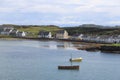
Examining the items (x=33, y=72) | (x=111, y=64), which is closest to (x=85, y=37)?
(x=111, y=64)

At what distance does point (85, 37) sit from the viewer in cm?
16325

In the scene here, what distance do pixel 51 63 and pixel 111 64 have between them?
11042 millimetres

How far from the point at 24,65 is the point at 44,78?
13.6 meters

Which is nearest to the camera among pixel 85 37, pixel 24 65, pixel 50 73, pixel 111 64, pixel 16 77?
pixel 16 77

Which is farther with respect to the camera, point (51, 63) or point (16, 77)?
point (51, 63)

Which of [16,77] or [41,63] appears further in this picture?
[41,63]

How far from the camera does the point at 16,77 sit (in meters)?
51.2

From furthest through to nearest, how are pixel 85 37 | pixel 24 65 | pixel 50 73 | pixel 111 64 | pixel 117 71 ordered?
pixel 85 37 < pixel 111 64 < pixel 24 65 < pixel 117 71 < pixel 50 73

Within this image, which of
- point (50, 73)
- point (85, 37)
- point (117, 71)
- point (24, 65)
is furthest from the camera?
point (85, 37)

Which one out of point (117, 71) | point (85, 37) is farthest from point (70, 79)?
point (85, 37)

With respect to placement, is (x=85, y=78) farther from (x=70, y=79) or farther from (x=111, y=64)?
(x=111, y=64)

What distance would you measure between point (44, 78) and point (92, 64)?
18400 millimetres

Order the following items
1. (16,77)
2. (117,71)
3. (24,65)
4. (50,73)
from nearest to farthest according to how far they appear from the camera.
A: (16,77), (50,73), (117,71), (24,65)

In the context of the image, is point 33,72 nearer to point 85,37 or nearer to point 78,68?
point 78,68
